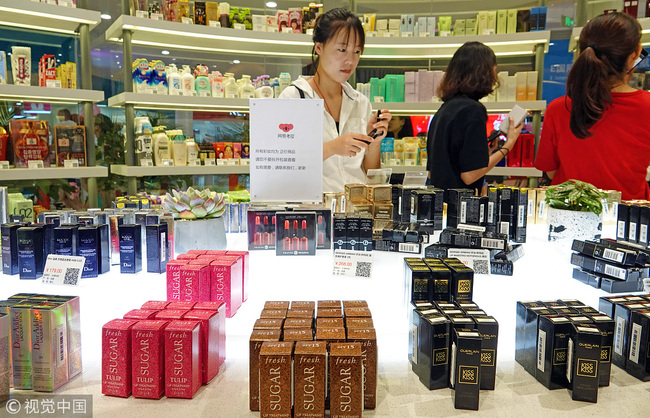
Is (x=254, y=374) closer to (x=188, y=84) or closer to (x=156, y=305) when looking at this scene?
(x=156, y=305)

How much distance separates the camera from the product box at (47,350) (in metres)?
1.11

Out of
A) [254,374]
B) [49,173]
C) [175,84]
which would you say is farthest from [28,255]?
[175,84]


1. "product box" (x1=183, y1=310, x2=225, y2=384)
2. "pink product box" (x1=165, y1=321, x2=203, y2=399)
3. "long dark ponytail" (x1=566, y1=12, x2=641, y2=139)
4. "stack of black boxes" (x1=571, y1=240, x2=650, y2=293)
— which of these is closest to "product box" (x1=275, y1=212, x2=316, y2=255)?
"product box" (x1=183, y1=310, x2=225, y2=384)

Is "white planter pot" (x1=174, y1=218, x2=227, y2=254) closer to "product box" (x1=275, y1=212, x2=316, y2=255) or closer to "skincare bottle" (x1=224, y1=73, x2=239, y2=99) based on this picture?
"product box" (x1=275, y1=212, x2=316, y2=255)

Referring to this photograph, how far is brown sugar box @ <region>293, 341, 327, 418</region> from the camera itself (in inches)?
39.1

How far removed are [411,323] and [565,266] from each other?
2.94 ft

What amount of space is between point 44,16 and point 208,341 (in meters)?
3.67

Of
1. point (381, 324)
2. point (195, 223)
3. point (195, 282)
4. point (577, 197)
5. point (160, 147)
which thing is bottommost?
point (381, 324)

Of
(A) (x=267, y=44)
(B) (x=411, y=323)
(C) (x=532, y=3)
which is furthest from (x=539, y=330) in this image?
(C) (x=532, y=3)

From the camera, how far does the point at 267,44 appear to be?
15.5 feet

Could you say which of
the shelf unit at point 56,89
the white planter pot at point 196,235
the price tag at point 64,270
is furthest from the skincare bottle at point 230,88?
the price tag at point 64,270

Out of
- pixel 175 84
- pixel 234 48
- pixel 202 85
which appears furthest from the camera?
pixel 234 48

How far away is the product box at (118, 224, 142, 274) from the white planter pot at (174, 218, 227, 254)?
176 mm

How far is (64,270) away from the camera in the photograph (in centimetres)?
162
